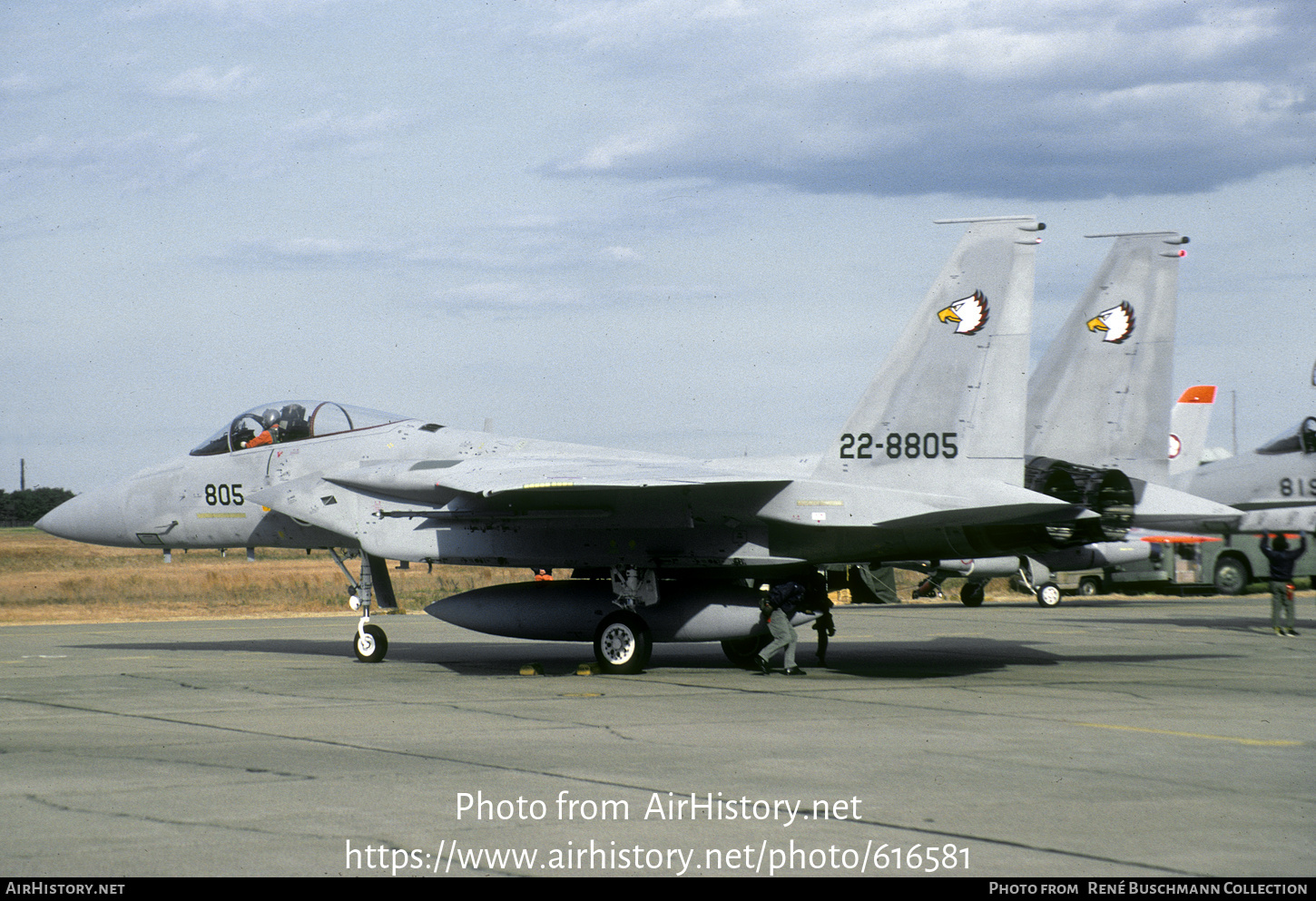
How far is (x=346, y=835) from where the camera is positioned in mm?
6203

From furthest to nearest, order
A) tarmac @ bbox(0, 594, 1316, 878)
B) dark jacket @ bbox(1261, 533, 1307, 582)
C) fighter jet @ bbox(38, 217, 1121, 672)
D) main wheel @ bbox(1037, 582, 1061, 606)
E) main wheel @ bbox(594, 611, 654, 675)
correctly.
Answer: main wheel @ bbox(1037, 582, 1061, 606)
dark jacket @ bbox(1261, 533, 1307, 582)
main wheel @ bbox(594, 611, 654, 675)
fighter jet @ bbox(38, 217, 1121, 672)
tarmac @ bbox(0, 594, 1316, 878)

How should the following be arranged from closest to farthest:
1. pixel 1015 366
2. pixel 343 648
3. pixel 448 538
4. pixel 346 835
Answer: pixel 346 835, pixel 1015 366, pixel 448 538, pixel 343 648

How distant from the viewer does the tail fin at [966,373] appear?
1318 centimetres

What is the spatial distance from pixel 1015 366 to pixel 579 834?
8587 millimetres

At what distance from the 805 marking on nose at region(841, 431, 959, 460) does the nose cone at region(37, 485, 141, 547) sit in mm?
10255

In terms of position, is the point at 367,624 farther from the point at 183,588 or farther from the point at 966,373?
the point at 183,588

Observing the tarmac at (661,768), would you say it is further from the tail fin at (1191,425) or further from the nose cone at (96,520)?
the tail fin at (1191,425)

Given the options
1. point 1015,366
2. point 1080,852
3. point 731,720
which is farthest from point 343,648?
point 1080,852

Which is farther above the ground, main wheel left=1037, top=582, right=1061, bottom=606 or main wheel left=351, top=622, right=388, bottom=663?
main wheel left=351, top=622, right=388, bottom=663

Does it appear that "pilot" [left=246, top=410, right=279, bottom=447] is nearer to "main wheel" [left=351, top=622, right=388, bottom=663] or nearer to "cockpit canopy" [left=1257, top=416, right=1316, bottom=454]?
"main wheel" [left=351, top=622, right=388, bottom=663]

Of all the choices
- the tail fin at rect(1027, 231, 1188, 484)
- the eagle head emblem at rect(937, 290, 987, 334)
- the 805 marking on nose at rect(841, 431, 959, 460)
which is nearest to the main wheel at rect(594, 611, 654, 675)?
the 805 marking on nose at rect(841, 431, 959, 460)

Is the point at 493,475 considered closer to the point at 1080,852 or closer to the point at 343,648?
the point at 343,648

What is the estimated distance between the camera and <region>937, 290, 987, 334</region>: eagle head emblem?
43.6 feet

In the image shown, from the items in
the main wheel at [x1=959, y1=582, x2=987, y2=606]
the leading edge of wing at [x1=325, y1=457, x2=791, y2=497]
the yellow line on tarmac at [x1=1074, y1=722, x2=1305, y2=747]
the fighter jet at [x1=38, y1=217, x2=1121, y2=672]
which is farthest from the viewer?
the main wheel at [x1=959, y1=582, x2=987, y2=606]
